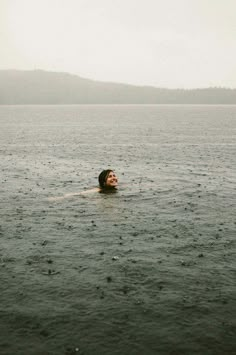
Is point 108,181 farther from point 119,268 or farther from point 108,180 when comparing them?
point 119,268

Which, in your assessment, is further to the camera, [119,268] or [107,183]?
[107,183]

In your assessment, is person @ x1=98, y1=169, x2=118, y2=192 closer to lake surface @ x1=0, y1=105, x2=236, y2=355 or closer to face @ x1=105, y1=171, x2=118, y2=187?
face @ x1=105, y1=171, x2=118, y2=187

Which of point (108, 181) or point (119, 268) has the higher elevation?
point (108, 181)

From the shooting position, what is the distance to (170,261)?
21.1 m

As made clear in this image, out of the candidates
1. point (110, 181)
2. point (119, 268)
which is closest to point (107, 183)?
point (110, 181)

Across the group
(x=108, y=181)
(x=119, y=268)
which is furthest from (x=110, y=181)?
(x=119, y=268)

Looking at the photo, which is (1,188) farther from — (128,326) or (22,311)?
(128,326)

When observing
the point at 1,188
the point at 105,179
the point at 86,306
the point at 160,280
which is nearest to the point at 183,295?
the point at 160,280

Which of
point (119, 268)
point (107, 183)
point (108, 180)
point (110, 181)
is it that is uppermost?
point (108, 180)

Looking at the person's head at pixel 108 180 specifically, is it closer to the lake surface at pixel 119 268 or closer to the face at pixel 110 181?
the face at pixel 110 181

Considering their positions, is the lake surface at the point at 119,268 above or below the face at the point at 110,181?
below

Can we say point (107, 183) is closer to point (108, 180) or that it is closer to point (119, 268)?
point (108, 180)

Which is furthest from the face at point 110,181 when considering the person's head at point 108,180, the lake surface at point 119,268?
the lake surface at point 119,268

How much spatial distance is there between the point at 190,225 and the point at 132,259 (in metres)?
6.95
